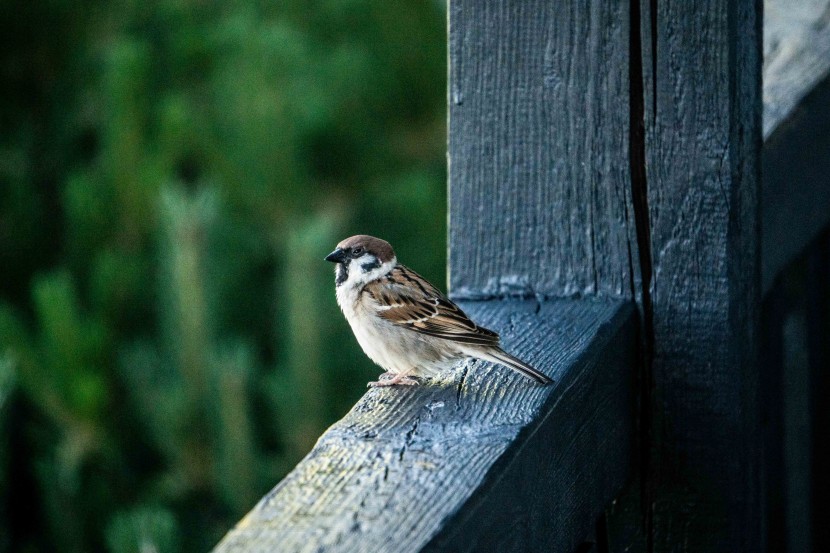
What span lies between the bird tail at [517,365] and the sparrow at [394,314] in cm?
38

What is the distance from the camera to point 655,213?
1553mm

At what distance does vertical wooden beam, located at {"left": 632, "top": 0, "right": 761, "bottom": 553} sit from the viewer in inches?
59.2

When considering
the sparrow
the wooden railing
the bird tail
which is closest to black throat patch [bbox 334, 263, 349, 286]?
the sparrow

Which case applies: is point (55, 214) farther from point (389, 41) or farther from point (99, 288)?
point (389, 41)

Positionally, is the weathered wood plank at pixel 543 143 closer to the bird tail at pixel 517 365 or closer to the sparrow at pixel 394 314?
the bird tail at pixel 517 365

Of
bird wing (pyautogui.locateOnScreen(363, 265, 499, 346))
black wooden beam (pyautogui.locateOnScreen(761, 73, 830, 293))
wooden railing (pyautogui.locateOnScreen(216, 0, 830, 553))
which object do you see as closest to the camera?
wooden railing (pyautogui.locateOnScreen(216, 0, 830, 553))

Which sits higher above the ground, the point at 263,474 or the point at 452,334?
the point at 452,334

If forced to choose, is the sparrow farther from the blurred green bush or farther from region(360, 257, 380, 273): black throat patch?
the blurred green bush

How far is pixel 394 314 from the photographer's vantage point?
229 cm

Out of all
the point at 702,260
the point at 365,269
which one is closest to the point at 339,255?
the point at 365,269

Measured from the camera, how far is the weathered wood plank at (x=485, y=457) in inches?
35.1

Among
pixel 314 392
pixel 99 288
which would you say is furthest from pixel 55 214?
pixel 314 392

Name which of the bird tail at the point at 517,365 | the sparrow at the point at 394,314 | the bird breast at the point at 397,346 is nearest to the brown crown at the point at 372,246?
the sparrow at the point at 394,314

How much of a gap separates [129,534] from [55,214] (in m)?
1.33
